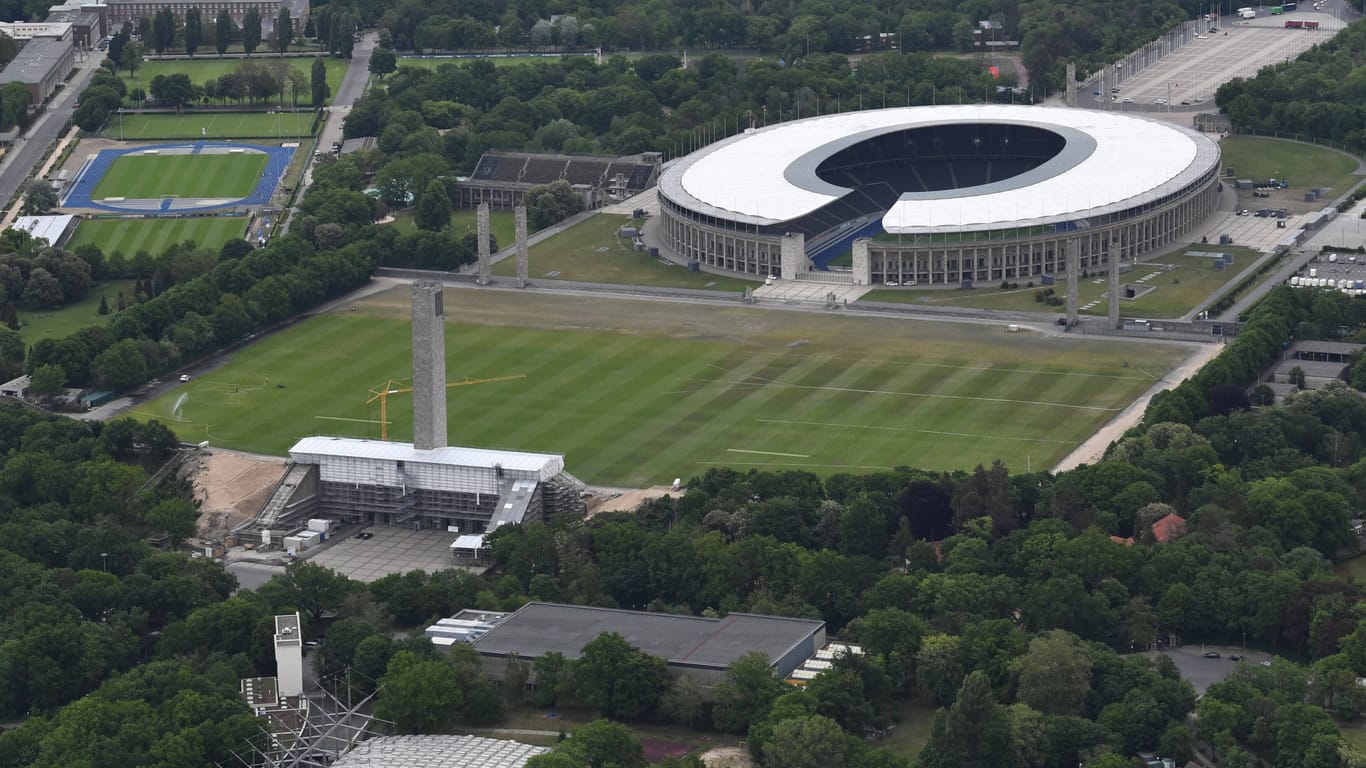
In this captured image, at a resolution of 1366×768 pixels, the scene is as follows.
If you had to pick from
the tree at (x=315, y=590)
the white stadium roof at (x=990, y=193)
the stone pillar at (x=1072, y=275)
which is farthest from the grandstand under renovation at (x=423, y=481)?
the white stadium roof at (x=990, y=193)

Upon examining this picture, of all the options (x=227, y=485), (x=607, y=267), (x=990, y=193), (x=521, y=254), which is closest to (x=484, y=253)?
(x=521, y=254)

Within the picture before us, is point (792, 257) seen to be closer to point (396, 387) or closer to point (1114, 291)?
point (1114, 291)

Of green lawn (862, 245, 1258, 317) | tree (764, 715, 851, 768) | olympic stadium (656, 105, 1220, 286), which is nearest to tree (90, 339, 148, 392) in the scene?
olympic stadium (656, 105, 1220, 286)

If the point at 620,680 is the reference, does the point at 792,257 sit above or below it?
below

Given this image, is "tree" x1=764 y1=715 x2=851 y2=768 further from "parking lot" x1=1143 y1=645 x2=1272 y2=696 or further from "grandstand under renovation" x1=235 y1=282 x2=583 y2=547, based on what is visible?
"grandstand under renovation" x1=235 y1=282 x2=583 y2=547

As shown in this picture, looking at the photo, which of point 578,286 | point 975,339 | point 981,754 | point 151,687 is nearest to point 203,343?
point 578,286

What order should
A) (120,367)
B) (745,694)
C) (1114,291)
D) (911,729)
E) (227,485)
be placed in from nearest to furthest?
(745,694)
(911,729)
(227,485)
(120,367)
(1114,291)
